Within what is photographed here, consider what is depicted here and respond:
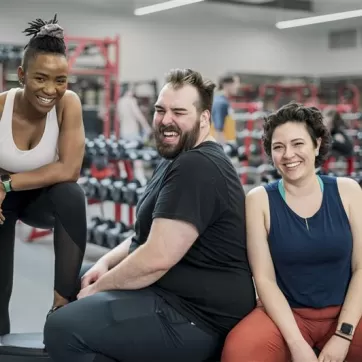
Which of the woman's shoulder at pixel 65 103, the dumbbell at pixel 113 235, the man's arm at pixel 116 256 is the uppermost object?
the woman's shoulder at pixel 65 103

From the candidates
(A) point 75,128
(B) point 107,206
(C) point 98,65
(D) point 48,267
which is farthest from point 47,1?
(A) point 75,128

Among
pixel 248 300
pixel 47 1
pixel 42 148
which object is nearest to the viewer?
pixel 248 300

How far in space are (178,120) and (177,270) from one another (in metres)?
0.43

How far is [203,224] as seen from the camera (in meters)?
1.69

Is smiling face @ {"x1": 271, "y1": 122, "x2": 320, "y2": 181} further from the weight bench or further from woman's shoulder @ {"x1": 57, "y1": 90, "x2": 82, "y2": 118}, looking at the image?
the weight bench

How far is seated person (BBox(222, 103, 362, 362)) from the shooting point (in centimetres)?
175

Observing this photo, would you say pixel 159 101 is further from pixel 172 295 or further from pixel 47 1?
pixel 47 1

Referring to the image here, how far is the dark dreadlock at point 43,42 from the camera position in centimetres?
190

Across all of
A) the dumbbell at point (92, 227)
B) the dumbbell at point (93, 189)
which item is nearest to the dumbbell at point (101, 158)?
the dumbbell at point (93, 189)

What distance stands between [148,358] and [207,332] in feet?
0.59

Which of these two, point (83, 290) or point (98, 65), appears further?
point (98, 65)

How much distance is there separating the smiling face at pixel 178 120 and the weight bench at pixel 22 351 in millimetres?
759

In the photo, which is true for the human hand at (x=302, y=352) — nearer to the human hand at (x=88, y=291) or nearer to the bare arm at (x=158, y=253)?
the bare arm at (x=158, y=253)

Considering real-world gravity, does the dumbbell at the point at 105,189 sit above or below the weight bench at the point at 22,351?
above
